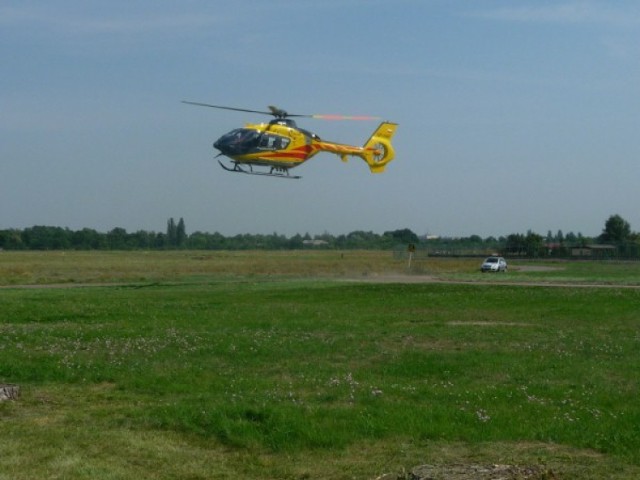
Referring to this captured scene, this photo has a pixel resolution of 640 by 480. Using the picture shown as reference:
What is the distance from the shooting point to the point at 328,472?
9.66 m

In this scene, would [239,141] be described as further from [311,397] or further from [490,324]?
[311,397]

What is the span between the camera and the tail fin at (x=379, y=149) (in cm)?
5397

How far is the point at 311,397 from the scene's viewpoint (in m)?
13.4

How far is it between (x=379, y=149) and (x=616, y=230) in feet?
390

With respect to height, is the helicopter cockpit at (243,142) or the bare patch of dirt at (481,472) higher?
the helicopter cockpit at (243,142)

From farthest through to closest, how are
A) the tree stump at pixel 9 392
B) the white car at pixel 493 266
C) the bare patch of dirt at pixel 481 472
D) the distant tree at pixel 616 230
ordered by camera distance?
the distant tree at pixel 616 230 → the white car at pixel 493 266 → the tree stump at pixel 9 392 → the bare patch of dirt at pixel 481 472

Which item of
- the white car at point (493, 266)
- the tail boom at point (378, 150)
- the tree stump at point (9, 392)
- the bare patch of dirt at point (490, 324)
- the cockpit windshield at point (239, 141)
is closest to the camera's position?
the tree stump at point (9, 392)

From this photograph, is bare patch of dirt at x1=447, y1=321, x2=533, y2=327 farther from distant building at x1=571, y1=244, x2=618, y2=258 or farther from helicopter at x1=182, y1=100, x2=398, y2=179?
distant building at x1=571, y1=244, x2=618, y2=258

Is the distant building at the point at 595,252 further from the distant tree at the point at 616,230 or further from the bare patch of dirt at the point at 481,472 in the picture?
the bare patch of dirt at the point at 481,472

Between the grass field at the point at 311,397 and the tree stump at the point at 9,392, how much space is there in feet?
0.41

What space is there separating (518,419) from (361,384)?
320 centimetres

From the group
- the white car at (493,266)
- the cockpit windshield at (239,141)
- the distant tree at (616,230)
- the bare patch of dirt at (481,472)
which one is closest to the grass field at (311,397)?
the bare patch of dirt at (481,472)

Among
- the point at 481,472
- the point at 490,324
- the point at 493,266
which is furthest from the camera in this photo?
the point at 493,266

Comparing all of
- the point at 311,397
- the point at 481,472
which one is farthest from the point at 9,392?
the point at 481,472
